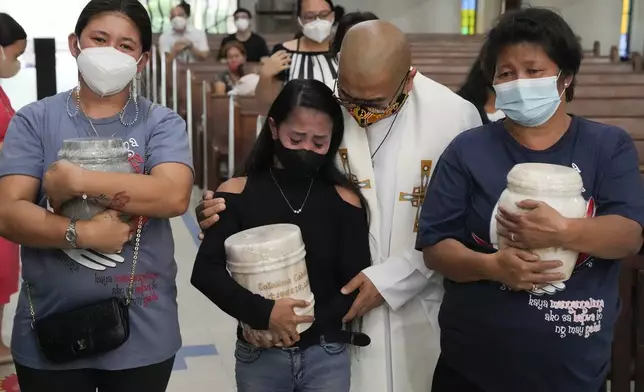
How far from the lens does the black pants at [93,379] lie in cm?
182

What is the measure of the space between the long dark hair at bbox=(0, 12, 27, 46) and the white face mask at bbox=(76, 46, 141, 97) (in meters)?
2.26

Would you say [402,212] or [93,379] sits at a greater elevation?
[402,212]

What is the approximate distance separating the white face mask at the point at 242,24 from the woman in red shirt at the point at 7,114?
534cm

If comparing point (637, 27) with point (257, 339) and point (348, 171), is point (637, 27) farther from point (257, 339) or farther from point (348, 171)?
point (257, 339)

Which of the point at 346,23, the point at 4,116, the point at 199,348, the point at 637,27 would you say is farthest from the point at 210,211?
the point at 637,27

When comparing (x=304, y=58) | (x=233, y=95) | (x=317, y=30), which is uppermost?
(x=317, y=30)

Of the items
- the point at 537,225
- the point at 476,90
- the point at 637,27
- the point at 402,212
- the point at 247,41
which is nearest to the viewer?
the point at 537,225

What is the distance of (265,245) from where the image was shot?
1.73 meters

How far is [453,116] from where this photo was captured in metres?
2.10

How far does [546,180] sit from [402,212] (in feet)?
1.75

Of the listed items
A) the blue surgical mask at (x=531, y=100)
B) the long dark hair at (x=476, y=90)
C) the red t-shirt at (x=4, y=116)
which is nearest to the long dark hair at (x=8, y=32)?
the red t-shirt at (x=4, y=116)

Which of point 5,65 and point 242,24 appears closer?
point 5,65

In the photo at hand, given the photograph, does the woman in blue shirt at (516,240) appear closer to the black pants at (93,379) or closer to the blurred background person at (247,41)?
the black pants at (93,379)

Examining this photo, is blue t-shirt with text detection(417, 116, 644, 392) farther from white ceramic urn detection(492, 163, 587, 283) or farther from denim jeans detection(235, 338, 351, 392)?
denim jeans detection(235, 338, 351, 392)
